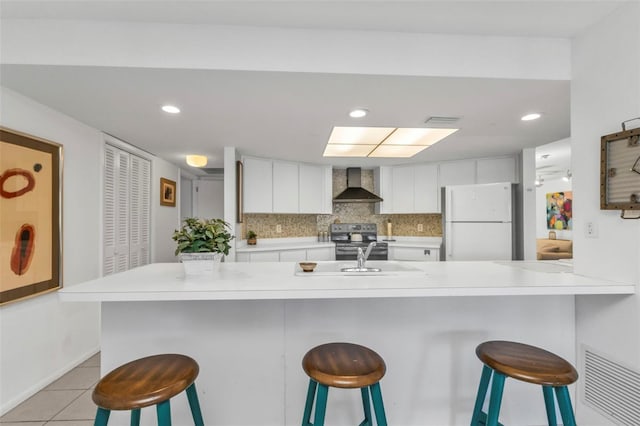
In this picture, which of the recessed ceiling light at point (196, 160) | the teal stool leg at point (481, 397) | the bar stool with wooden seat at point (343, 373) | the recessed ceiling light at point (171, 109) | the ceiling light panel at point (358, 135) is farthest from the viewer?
the recessed ceiling light at point (196, 160)

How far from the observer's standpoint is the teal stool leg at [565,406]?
126 centimetres

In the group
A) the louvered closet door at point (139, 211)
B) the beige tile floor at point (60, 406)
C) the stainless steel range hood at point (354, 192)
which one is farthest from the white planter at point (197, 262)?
the stainless steel range hood at point (354, 192)

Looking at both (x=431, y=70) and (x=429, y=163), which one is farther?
(x=429, y=163)

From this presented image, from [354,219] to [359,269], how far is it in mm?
3271

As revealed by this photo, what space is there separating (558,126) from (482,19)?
69.2 inches

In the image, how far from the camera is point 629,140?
1.49 meters

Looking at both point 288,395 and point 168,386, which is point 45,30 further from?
point 288,395

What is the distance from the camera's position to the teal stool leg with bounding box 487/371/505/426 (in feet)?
4.21

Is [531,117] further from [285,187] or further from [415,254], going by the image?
[285,187]

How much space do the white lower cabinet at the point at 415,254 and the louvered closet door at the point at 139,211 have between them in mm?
3451

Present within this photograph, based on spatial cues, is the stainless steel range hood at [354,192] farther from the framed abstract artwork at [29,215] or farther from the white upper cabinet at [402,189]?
the framed abstract artwork at [29,215]

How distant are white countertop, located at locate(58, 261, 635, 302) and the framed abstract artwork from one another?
1.00 metres

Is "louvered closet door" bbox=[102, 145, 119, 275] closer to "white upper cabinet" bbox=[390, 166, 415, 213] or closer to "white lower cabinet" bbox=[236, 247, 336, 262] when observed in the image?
"white lower cabinet" bbox=[236, 247, 336, 262]

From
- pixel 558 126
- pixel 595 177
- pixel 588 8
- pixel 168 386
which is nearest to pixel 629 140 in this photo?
pixel 595 177
